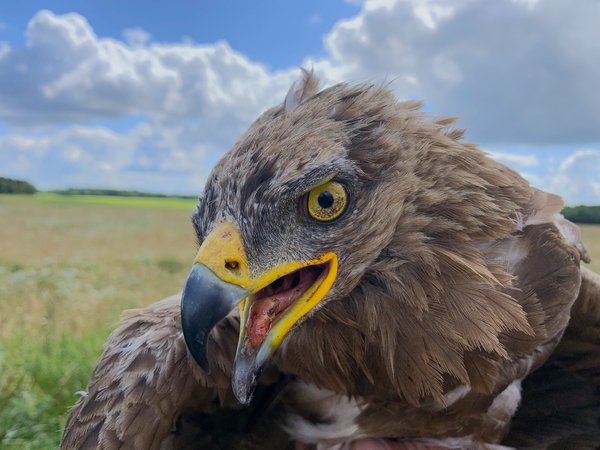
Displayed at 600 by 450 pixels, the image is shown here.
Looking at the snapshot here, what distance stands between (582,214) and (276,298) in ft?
6.76

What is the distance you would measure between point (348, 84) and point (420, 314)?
1052mm

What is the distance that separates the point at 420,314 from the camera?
6.53ft

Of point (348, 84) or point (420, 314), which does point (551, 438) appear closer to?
point (420, 314)

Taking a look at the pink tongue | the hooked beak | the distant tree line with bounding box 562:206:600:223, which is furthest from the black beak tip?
the distant tree line with bounding box 562:206:600:223

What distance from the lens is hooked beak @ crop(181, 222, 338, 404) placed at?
1754 millimetres

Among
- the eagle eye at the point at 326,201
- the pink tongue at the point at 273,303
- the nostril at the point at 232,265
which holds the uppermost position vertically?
the eagle eye at the point at 326,201

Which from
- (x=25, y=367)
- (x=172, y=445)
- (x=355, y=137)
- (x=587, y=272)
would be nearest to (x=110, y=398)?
(x=172, y=445)

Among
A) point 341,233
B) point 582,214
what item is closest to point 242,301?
point 341,233

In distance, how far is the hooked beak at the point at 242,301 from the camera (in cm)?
175

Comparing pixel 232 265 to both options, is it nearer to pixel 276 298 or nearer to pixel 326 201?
pixel 276 298

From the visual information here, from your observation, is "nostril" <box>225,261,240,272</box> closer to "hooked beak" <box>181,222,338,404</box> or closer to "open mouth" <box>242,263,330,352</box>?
"hooked beak" <box>181,222,338,404</box>

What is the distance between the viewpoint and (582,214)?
297 centimetres

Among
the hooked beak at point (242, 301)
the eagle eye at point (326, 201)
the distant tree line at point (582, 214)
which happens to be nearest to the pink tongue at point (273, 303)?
the hooked beak at point (242, 301)

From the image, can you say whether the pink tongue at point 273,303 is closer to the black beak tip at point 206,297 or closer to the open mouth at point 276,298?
the open mouth at point 276,298
